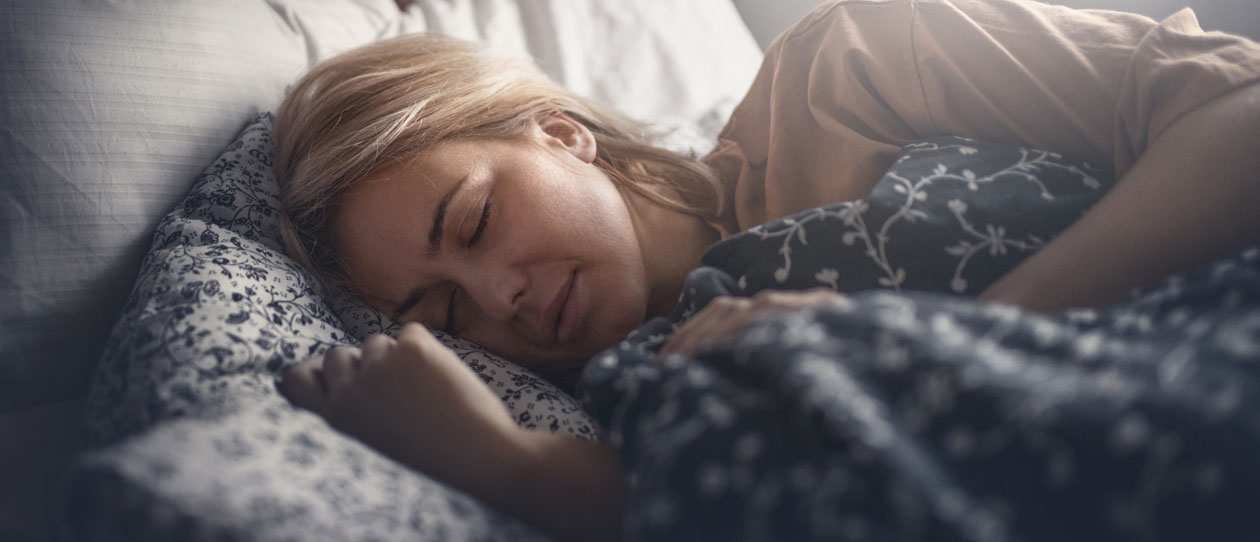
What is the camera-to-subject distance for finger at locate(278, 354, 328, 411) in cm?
55

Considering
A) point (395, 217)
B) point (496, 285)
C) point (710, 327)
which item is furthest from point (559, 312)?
point (710, 327)

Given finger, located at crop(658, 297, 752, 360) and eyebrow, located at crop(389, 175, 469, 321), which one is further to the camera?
eyebrow, located at crop(389, 175, 469, 321)

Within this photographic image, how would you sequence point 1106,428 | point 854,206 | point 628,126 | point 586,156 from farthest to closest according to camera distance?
point 628,126 < point 586,156 < point 854,206 < point 1106,428

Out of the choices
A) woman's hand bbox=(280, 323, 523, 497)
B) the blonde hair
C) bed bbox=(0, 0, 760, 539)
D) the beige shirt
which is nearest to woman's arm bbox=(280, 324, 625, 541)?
woman's hand bbox=(280, 323, 523, 497)

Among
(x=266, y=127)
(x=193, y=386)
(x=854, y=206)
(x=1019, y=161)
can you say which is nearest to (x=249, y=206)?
(x=266, y=127)

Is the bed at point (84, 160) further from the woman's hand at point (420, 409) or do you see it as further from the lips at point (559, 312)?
the lips at point (559, 312)

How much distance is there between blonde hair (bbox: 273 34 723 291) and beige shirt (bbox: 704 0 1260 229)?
13 cm

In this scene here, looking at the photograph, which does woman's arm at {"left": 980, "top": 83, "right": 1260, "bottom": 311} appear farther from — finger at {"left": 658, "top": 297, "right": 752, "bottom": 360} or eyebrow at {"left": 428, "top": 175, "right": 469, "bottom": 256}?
eyebrow at {"left": 428, "top": 175, "right": 469, "bottom": 256}

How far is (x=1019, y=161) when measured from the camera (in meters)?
0.71

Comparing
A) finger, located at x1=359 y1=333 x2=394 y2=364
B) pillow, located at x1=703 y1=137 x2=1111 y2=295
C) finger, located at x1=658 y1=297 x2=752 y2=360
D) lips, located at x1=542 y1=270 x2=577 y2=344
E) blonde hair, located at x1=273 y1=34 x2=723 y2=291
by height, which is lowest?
pillow, located at x1=703 y1=137 x2=1111 y2=295

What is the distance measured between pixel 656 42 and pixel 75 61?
3.23 feet

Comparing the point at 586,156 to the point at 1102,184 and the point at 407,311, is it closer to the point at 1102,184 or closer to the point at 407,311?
the point at 407,311

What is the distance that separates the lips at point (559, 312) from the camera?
773 mm

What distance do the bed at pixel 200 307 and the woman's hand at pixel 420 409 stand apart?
4 centimetres
